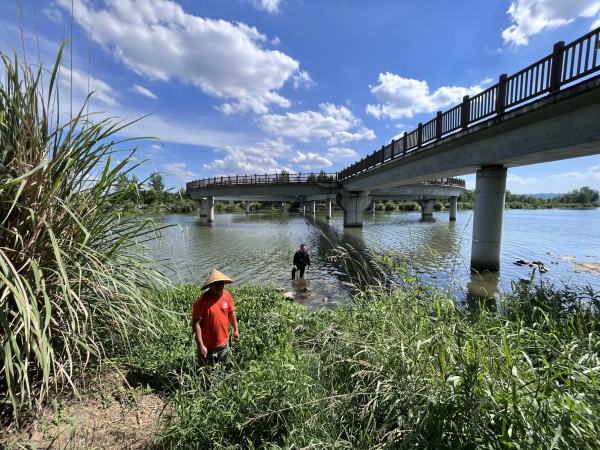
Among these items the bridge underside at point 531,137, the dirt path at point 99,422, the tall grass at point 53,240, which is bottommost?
the dirt path at point 99,422

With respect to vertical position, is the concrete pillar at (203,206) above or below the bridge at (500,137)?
below

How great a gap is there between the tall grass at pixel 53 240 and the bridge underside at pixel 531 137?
11.2m

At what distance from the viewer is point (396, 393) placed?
2715 millimetres

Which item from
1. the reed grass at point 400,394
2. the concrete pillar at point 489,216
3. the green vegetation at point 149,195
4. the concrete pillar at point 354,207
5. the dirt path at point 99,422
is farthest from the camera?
the concrete pillar at point 354,207

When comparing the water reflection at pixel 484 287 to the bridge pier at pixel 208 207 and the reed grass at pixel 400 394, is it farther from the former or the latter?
the bridge pier at pixel 208 207

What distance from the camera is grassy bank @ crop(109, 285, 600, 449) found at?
6.78 ft

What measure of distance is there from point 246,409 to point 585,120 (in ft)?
37.2

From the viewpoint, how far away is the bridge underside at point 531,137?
352 inches

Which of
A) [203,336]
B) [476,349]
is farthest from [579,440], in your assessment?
[203,336]

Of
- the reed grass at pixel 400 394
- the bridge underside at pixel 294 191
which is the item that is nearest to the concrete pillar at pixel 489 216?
the reed grass at pixel 400 394

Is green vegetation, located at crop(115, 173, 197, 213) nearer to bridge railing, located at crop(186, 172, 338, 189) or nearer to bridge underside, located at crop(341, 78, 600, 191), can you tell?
bridge underside, located at crop(341, 78, 600, 191)

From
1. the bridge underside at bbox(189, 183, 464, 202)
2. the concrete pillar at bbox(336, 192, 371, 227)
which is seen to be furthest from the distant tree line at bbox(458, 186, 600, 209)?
the concrete pillar at bbox(336, 192, 371, 227)

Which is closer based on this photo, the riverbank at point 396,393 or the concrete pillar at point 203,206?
the riverbank at point 396,393

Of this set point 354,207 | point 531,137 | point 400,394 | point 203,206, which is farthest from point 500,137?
point 203,206
